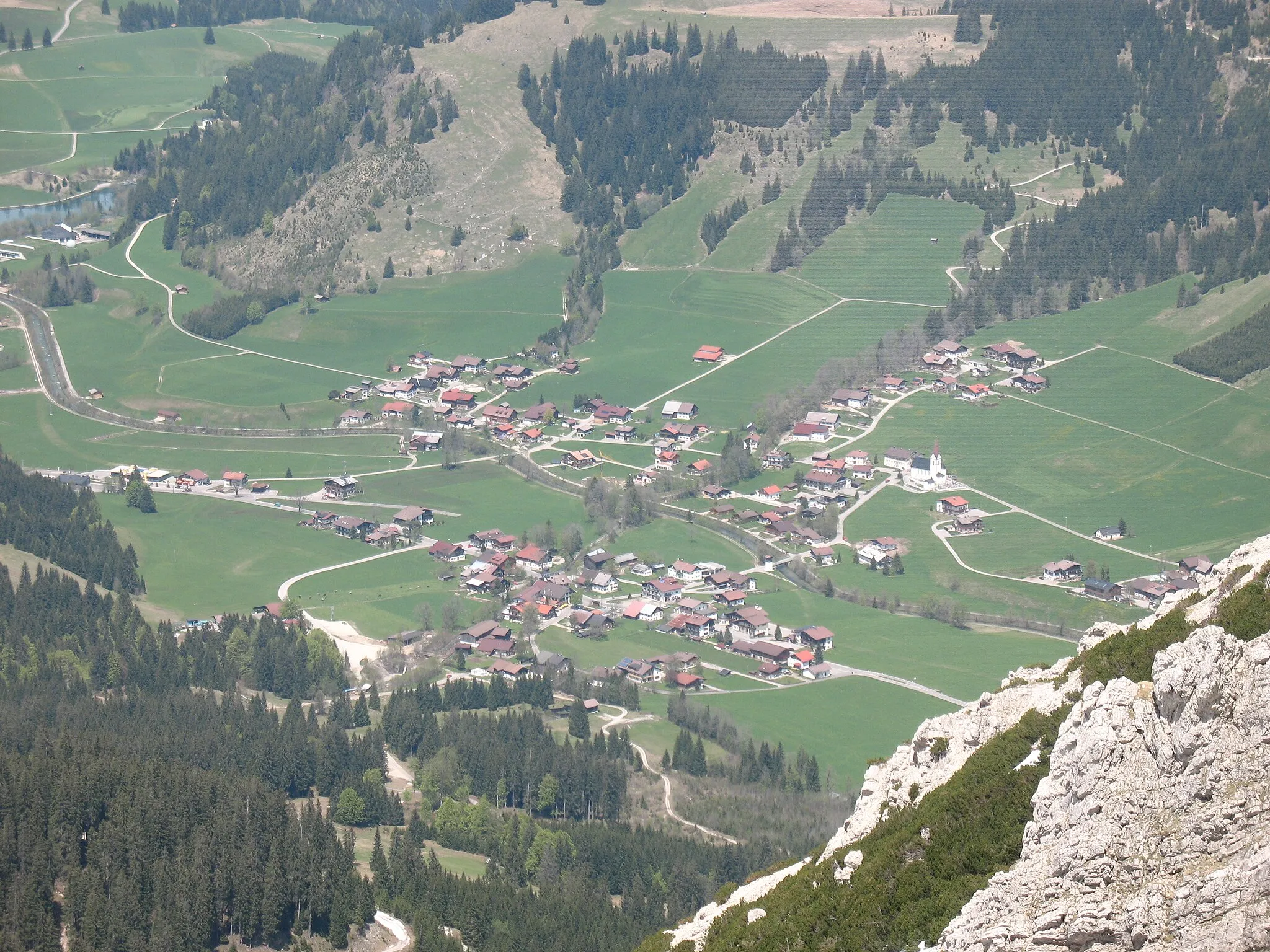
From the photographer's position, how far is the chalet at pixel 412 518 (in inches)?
7771

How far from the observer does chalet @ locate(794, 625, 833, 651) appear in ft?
545

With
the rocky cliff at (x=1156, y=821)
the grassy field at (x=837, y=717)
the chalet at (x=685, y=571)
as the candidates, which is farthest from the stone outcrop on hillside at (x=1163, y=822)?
the chalet at (x=685, y=571)

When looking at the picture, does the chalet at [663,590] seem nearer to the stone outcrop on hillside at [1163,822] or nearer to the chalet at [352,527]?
the chalet at [352,527]

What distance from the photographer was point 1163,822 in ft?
132

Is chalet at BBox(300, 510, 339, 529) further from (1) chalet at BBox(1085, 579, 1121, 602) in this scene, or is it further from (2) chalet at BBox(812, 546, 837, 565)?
(1) chalet at BBox(1085, 579, 1121, 602)

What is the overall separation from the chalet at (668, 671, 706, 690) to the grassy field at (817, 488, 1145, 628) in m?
23.5

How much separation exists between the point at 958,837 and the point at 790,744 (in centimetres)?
9786

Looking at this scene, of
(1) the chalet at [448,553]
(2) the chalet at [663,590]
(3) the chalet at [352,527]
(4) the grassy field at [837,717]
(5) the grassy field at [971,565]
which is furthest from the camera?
(3) the chalet at [352,527]

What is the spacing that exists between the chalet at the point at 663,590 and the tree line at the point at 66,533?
46195mm

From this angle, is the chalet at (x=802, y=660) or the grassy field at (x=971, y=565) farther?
the grassy field at (x=971, y=565)

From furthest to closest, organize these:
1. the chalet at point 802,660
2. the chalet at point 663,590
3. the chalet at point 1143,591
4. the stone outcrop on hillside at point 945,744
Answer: the chalet at point 663,590
the chalet at point 1143,591
the chalet at point 802,660
the stone outcrop on hillside at point 945,744

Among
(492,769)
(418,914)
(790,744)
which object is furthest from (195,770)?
(790,744)

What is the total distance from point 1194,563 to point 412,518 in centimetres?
7505

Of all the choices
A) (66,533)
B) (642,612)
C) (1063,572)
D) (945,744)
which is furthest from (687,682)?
(945,744)
